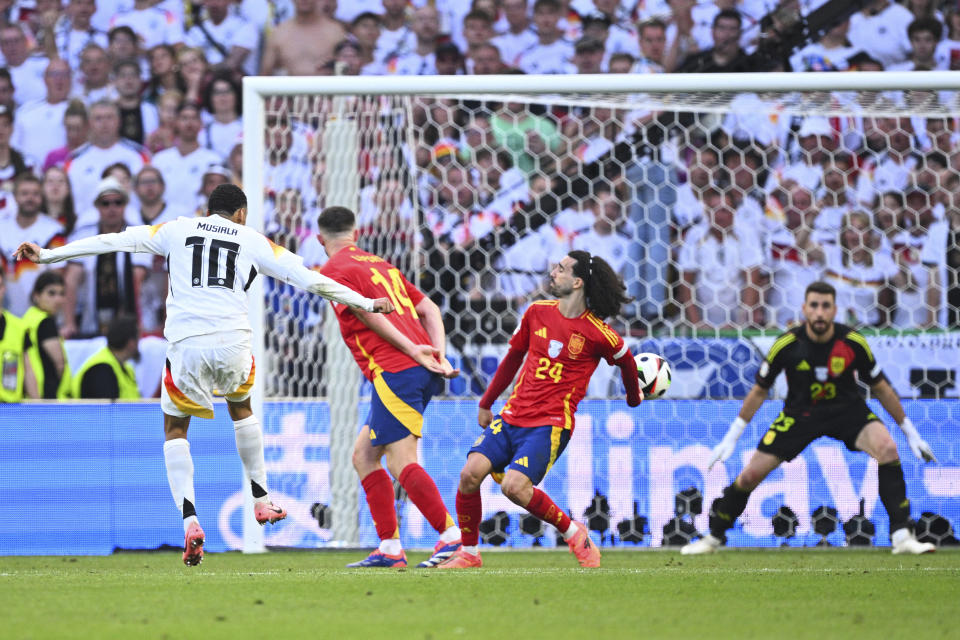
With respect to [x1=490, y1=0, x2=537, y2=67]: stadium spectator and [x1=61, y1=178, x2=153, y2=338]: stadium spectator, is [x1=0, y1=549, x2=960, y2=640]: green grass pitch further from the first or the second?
[x1=490, y1=0, x2=537, y2=67]: stadium spectator

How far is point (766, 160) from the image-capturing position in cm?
1041

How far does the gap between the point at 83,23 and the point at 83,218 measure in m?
2.61

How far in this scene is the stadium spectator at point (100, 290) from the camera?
11930 mm

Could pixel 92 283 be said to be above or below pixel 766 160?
below

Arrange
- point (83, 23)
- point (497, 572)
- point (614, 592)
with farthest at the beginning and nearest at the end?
1. point (83, 23)
2. point (497, 572)
3. point (614, 592)

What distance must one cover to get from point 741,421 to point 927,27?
20.2 ft

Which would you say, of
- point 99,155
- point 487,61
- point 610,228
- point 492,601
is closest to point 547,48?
point 487,61

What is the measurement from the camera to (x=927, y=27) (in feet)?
41.4

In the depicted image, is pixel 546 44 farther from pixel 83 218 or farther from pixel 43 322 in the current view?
pixel 43 322

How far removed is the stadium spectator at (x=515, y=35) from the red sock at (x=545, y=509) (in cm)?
734

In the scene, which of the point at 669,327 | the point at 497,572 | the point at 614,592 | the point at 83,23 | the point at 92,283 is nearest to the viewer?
the point at 614,592

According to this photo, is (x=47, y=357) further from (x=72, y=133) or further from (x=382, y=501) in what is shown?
(x=382, y=501)

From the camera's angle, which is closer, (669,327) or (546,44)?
(669,327)

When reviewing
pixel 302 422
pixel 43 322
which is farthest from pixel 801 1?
pixel 43 322
